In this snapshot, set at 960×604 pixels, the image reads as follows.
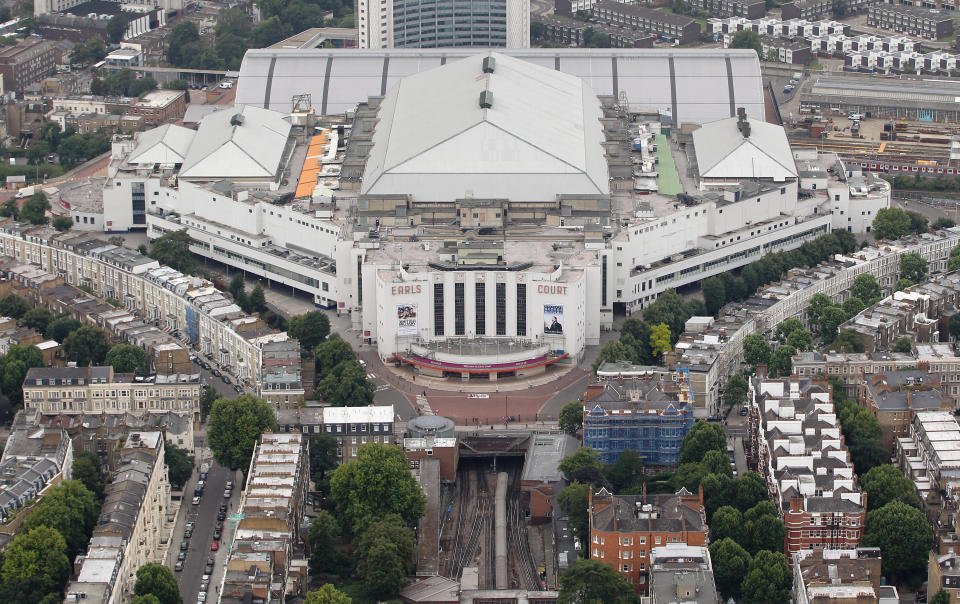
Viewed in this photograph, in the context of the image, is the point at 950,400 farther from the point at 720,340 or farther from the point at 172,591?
the point at 172,591

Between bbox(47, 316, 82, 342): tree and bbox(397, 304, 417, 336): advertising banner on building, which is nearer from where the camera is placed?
bbox(47, 316, 82, 342): tree

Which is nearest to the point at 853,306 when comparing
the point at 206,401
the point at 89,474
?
the point at 206,401

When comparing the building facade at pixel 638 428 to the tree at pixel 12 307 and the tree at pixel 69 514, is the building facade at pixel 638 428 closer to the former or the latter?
the tree at pixel 69 514

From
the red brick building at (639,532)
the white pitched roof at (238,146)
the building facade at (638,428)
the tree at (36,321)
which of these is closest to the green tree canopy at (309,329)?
the tree at (36,321)

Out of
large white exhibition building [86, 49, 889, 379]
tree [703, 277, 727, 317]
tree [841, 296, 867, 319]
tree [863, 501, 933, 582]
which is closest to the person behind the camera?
tree [863, 501, 933, 582]

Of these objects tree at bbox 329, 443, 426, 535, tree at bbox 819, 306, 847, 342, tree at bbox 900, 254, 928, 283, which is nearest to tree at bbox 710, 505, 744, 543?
tree at bbox 329, 443, 426, 535

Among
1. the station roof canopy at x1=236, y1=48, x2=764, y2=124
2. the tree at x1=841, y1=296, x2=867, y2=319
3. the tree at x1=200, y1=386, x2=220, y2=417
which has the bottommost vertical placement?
the tree at x1=200, y1=386, x2=220, y2=417

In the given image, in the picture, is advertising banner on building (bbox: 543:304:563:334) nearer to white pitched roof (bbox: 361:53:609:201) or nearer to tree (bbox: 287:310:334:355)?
tree (bbox: 287:310:334:355)
